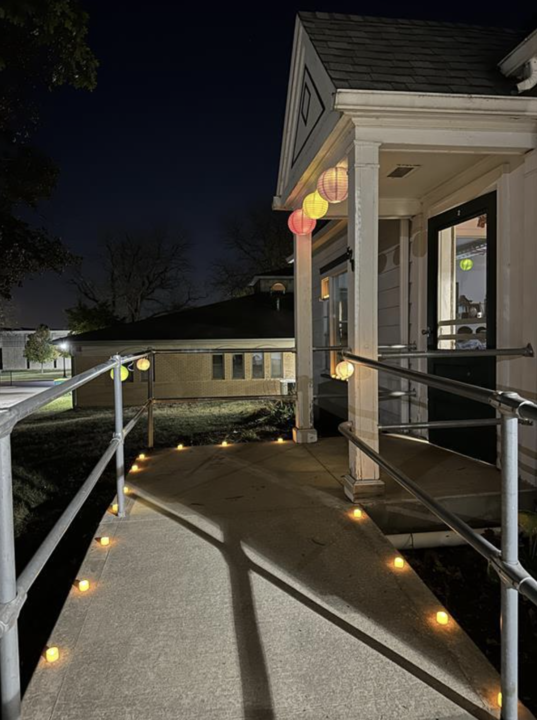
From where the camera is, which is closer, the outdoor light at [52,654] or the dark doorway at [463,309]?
the outdoor light at [52,654]

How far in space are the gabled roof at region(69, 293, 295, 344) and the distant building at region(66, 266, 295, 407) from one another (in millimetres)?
31

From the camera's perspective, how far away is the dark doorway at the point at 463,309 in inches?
154

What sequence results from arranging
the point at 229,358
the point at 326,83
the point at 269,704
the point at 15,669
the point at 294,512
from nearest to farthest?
the point at 15,669 < the point at 269,704 < the point at 294,512 < the point at 326,83 < the point at 229,358

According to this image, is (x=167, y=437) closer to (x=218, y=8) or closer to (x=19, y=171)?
(x=19, y=171)

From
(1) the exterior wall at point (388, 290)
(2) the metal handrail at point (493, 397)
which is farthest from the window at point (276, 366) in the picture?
(2) the metal handrail at point (493, 397)

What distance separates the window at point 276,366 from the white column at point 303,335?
11.1 meters

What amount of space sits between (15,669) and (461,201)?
4.38 meters

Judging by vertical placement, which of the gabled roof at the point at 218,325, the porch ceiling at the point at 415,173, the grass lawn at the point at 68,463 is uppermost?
the porch ceiling at the point at 415,173

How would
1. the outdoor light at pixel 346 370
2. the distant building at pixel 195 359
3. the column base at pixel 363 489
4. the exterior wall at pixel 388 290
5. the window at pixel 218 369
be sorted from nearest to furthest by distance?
the column base at pixel 363 489 → the outdoor light at pixel 346 370 → the exterior wall at pixel 388 290 → the distant building at pixel 195 359 → the window at pixel 218 369

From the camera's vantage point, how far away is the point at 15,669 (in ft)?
4.02

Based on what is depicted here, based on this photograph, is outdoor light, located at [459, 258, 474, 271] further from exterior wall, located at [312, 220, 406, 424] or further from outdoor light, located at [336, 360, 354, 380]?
outdoor light, located at [336, 360, 354, 380]

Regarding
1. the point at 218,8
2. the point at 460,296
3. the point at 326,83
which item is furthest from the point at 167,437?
the point at 218,8

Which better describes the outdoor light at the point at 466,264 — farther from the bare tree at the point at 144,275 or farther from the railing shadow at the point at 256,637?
the bare tree at the point at 144,275

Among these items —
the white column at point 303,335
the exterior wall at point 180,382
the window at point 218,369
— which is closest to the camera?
the white column at point 303,335
